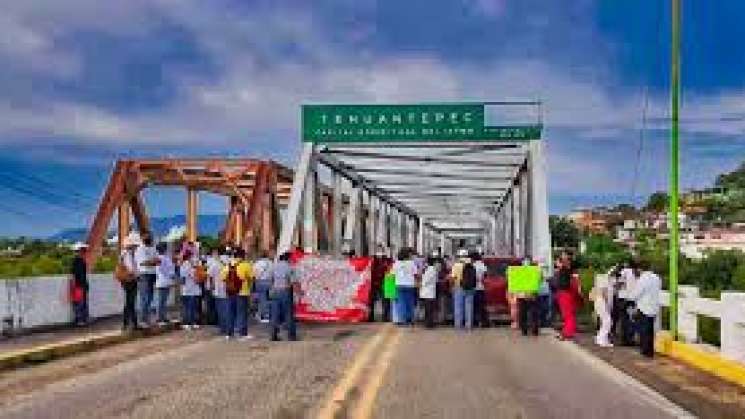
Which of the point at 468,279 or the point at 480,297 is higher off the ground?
the point at 468,279

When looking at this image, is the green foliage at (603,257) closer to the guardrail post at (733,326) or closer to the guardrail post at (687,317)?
the guardrail post at (687,317)

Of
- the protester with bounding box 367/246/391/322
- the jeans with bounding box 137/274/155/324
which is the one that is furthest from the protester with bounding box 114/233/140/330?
the protester with bounding box 367/246/391/322

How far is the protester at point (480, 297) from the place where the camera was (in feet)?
83.3

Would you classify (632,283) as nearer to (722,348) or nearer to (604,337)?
(604,337)

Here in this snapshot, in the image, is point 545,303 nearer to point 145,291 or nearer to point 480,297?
point 480,297

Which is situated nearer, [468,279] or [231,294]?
[231,294]

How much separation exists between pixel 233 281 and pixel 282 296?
49.6 inches

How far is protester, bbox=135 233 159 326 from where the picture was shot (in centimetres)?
2203

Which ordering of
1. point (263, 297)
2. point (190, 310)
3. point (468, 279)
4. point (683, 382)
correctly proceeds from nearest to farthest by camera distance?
point (683, 382) → point (190, 310) → point (263, 297) → point (468, 279)

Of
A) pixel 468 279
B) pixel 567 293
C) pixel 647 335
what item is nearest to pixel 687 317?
pixel 647 335

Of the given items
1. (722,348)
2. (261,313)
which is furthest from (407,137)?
(722,348)

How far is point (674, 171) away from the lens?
19.7m

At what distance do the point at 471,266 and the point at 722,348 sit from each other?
9.26 m

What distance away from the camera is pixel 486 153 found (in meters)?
→ 41.8
